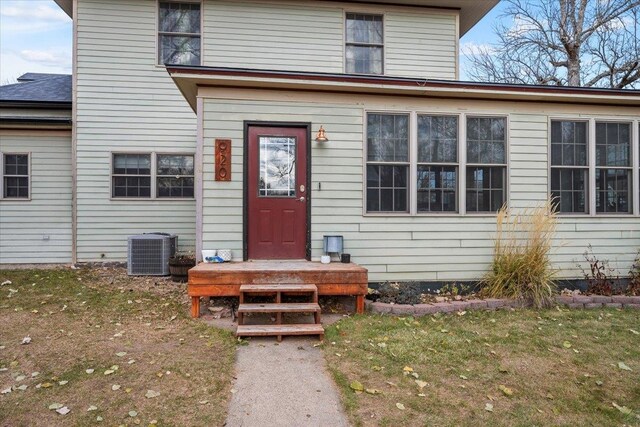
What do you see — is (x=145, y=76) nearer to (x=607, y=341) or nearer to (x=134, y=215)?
(x=134, y=215)

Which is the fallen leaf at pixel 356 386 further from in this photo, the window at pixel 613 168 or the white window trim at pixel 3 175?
the white window trim at pixel 3 175

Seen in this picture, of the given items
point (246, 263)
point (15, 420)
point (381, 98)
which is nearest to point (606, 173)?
point (381, 98)

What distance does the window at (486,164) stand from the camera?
237 inches

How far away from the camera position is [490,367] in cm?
349

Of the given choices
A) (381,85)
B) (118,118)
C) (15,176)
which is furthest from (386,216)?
(15,176)

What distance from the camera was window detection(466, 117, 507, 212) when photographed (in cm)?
603

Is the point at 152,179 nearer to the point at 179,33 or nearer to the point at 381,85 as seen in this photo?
the point at 179,33

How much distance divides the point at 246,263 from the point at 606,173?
6.09m

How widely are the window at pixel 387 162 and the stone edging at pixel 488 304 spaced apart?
1.54 metres

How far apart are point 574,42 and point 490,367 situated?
53.4 feet

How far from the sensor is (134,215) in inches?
331

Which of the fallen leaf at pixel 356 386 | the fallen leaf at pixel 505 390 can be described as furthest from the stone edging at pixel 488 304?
the fallen leaf at pixel 356 386

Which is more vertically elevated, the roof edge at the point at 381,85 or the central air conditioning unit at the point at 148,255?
the roof edge at the point at 381,85

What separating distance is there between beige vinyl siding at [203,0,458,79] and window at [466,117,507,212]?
3676mm
